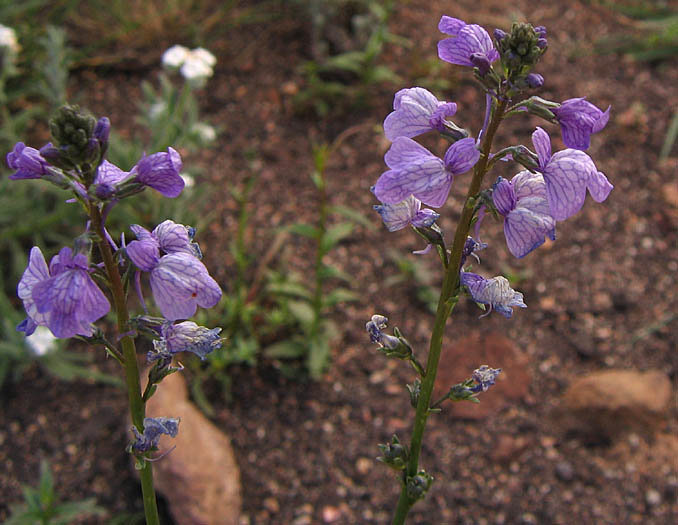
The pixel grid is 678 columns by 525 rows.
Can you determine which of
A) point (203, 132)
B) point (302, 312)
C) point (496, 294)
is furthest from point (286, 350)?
point (496, 294)

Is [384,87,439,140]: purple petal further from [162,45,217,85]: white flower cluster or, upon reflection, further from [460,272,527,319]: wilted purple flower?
[162,45,217,85]: white flower cluster

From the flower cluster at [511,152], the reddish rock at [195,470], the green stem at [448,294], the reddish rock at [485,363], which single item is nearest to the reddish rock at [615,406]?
the reddish rock at [485,363]

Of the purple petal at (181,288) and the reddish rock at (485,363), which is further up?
the purple petal at (181,288)

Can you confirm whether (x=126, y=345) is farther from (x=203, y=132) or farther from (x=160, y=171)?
(x=203, y=132)

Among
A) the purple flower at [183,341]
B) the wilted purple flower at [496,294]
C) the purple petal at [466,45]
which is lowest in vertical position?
the purple flower at [183,341]

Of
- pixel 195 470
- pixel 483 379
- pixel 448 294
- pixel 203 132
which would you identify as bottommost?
pixel 195 470

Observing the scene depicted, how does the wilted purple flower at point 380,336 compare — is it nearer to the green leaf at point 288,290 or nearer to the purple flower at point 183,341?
the purple flower at point 183,341

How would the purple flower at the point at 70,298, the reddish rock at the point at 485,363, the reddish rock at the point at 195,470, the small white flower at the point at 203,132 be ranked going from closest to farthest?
the purple flower at the point at 70,298 < the reddish rock at the point at 195,470 < the reddish rock at the point at 485,363 < the small white flower at the point at 203,132
